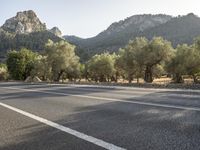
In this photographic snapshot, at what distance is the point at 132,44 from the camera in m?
65.1

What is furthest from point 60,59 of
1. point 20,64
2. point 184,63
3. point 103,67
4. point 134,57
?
point 20,64

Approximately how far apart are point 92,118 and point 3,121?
2.75 metres

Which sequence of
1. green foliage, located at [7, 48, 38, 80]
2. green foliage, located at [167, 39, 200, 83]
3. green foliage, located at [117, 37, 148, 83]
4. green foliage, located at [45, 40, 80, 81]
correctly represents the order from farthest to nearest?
green foliage, located at [7, 48, 38, 80] → green foliage, located at [45, 40, 80, 81] → green foliage, located at [117, 37, 148, 83] → green foliage, located at [167, 39, 200, 83]

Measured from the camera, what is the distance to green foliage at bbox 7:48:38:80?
104 m

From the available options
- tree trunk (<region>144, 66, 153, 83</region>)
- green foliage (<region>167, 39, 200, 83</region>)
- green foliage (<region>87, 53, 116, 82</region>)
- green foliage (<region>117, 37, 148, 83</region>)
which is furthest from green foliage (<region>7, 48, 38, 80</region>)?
green foliage (<region>167, 39, 200, 83</region>)

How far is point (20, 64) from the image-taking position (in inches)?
4139

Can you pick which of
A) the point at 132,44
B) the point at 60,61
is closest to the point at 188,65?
the point at 132,44

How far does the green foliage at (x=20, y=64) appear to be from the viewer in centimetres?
10394

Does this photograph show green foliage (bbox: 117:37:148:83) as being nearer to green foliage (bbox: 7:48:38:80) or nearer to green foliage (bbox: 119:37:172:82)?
green foliage (bbox: 119:37:172:82)

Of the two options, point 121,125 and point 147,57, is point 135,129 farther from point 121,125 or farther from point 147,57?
point 147,57

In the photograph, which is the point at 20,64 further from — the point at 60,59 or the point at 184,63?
the point at 184,63

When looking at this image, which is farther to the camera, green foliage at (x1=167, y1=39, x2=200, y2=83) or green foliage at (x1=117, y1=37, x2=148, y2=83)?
green foliage at (x1=117, y1=37, x2=148, y2=83)

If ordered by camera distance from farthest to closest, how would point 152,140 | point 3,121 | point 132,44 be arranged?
point 132,44 < point 3,121 < point 152,140

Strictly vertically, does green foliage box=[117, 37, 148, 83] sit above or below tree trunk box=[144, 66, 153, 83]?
above
